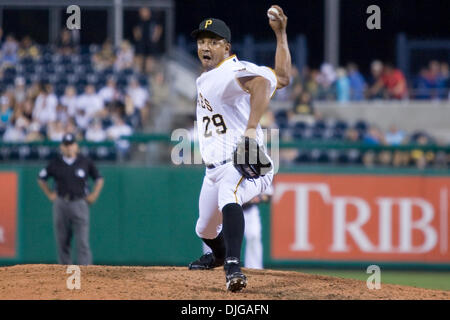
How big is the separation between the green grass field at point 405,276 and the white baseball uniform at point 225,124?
5.15m

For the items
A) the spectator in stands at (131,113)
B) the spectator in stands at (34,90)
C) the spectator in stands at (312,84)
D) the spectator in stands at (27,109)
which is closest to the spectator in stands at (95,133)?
the spectator in stands at (131,113)

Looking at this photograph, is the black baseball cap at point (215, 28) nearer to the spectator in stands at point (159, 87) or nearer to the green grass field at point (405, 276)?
the green grass field at point (405, 276)

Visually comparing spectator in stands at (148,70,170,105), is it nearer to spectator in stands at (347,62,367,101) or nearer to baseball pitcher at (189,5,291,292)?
spectator in stands at (347,62,367,101)

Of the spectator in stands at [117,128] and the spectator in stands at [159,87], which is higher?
the spectator in stands at [159,87]

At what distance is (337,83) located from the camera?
52.1 feet

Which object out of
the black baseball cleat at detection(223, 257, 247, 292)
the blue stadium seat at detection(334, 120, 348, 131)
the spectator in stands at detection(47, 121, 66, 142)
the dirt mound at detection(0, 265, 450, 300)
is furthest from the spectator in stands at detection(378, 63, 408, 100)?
the black baseball cleat at detection(223, 257, 247, 292)

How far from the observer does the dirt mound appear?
17.3 ft

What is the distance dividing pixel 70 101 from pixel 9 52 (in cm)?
358

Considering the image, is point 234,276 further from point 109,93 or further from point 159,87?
point 159,87

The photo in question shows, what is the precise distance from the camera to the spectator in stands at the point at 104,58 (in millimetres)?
15109

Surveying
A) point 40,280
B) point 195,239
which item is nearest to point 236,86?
point 40,280

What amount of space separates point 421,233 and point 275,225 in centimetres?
201

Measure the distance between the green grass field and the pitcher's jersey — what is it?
525 centimetres

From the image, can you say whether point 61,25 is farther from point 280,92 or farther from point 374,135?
point 374,135
